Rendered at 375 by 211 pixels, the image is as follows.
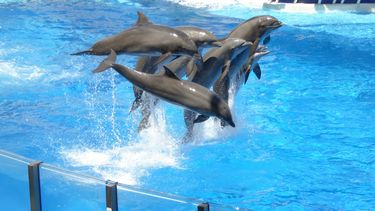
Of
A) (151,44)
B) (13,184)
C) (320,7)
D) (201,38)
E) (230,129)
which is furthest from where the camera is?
(320,7)

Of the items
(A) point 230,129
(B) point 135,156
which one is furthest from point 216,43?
(A) point 230,129

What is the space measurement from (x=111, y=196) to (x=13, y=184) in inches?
32.7

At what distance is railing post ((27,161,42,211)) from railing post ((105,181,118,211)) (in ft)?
1.78

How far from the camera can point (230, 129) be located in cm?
736

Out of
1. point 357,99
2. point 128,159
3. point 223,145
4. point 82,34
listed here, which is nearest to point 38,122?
point 128,159

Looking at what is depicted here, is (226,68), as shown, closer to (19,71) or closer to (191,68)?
(191,68)

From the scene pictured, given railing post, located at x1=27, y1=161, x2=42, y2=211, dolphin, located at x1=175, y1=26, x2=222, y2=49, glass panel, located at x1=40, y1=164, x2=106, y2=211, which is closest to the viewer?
glass panel, located at x1=40, y1=164, x2=106, y2=211

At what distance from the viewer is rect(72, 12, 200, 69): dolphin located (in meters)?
4.36

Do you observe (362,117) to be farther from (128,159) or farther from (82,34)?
(82,34)

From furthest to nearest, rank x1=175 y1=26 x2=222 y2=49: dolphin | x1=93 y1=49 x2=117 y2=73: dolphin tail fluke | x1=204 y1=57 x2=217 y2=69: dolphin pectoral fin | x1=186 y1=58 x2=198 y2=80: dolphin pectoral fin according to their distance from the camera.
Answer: x1=204 y1=57 x2=217 y2=69: dolphin pectoral fin → x1=186 y1=58 x2=198 y2=80: dolphin pectoral fin → x1=175 y1=26 x2=222 y2=49: dolphin → x1=93 y1=49 x2=117 y2=73: dolphin tail fluke

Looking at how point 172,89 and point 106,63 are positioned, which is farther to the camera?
point 172,89

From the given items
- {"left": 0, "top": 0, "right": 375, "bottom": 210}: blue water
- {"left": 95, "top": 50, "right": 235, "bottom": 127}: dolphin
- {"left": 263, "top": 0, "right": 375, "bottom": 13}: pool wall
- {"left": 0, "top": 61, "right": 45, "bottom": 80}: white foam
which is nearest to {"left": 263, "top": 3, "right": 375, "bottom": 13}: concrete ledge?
{"left": 263, "top": 0, "right": 375, "bottom": 13}: pool wall

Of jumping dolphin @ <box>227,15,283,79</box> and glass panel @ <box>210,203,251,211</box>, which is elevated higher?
jumping dolphin @ <box>227,15,283,79</box>

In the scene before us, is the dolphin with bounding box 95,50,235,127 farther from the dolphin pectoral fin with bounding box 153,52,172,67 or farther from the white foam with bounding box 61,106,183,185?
the white foam with bounding box 61,106,183,185
